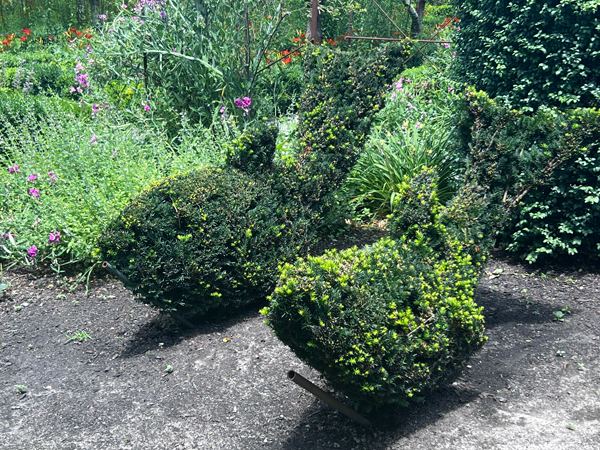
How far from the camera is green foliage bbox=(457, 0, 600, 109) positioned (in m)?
4.11

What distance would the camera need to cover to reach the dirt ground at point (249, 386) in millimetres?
2684

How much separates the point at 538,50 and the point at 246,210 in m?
2.65

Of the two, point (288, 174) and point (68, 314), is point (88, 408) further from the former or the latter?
point (288, 174)

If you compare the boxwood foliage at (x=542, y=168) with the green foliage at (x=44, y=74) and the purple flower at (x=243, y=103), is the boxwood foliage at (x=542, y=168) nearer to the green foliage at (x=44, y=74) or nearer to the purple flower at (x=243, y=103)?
the purple flower at (x=243, y=103)

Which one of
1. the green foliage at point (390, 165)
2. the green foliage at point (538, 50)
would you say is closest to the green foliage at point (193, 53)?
the green foliage at point (390, 165)

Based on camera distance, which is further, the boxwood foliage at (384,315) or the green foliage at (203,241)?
the green foliage at (203,241)

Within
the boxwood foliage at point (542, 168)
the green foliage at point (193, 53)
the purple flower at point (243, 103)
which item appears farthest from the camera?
the green foliage at point (193, 53)

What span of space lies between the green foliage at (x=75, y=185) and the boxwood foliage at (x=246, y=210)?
3.39ft

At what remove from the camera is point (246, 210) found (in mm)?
3842

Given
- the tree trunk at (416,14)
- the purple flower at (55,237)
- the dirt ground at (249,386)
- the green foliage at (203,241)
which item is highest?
Result: the tree trunk at (416,14)

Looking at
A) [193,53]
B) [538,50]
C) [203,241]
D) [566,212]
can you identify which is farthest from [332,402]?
[193,53]

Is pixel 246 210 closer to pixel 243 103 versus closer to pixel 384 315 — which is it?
pixel 384 315

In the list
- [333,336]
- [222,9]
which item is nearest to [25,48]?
[222,9]

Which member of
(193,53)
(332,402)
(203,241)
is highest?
(193,53)
